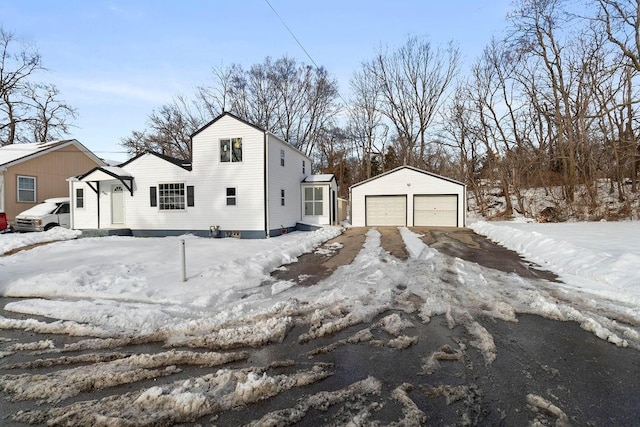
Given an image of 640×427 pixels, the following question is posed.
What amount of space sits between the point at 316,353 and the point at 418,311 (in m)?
2.02

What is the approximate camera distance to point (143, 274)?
7.43 metres

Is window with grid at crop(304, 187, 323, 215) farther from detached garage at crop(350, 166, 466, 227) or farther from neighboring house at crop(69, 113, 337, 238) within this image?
neighboring house at crop(69, 113, 337, 238)

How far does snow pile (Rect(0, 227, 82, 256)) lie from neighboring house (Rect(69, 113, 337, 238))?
157 centimetres

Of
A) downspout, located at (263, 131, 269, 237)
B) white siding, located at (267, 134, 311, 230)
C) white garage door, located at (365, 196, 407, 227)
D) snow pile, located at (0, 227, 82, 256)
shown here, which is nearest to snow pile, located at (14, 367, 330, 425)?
snow pile, located at (0, 227, 82, 256)

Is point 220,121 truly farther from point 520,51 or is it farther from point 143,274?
point 520,51

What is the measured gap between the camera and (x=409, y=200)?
22.1 m

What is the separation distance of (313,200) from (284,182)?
348 centimetres

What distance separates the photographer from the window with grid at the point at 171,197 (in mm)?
16047

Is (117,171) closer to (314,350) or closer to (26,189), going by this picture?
(26,189)

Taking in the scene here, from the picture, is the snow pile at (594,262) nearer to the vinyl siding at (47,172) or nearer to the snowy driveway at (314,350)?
the snowy driveway at (314,350)

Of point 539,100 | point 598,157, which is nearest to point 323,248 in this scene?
point 598,157

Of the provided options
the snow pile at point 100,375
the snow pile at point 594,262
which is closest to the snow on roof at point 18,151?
the snow pile at point 100,375

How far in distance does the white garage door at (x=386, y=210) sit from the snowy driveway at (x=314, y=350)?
49.4ft

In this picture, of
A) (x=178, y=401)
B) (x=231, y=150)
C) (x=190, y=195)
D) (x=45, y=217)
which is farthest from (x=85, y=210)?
(x=178, y=401)
